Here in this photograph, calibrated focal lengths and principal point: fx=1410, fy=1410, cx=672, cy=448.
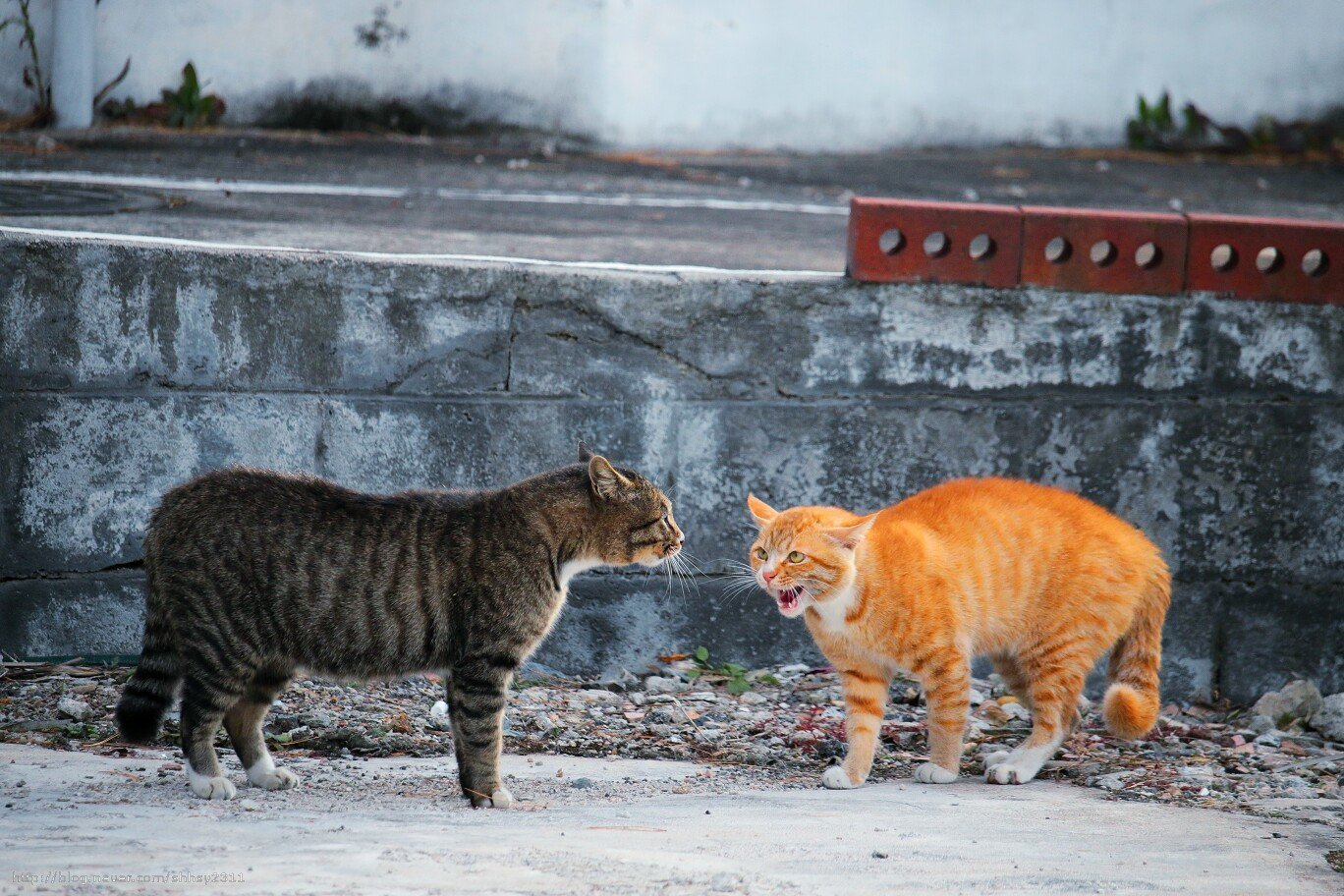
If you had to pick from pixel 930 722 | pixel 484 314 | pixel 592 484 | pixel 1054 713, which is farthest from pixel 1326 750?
pixel 484 314

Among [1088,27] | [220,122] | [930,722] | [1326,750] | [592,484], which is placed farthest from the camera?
[1088,27]

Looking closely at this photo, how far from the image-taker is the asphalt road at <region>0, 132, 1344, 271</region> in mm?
6172

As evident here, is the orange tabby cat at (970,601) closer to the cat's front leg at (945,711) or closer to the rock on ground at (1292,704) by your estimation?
the cat's front leg at (945,711)

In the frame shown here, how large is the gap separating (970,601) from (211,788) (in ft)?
7.53

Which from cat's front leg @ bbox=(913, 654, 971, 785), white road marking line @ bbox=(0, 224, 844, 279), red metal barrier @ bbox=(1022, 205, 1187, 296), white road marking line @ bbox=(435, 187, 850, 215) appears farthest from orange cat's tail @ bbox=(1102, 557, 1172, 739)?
white road marking line @ bbox=(435, 187, 850, 215)

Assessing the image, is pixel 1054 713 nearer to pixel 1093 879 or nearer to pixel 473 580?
pixel 1093 879

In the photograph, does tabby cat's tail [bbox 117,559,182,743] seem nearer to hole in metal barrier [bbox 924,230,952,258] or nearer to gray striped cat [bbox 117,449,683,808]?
gray striped cat [bbox 117,449,683,808]

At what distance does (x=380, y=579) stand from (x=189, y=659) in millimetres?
526

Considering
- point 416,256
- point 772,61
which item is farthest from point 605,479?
point 772,61

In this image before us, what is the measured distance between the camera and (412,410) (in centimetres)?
505

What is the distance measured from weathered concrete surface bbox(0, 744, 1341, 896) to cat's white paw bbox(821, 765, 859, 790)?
86 millimetres

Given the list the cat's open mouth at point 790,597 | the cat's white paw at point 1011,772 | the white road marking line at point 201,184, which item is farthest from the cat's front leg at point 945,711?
the white road marking line at point 201,184

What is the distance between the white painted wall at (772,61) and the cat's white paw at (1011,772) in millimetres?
7908

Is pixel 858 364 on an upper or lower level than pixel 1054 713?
upper
